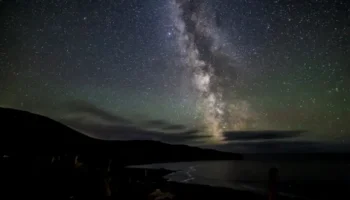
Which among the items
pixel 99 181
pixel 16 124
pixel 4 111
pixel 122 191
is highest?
pixel 4 111

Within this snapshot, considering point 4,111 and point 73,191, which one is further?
point 4,111

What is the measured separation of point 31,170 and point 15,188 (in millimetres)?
1194

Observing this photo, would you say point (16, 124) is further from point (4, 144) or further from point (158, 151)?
point (158, 151)

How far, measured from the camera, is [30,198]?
35.9 ft

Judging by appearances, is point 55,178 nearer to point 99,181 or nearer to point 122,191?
point 99,181

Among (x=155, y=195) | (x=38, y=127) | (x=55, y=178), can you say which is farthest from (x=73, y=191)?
(x=38, y=127)

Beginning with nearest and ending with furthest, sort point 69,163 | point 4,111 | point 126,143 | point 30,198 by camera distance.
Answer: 1. point 30,198
2. point 69,163
3. point 4,111
4. point 126,143

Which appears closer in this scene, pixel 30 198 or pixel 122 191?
pixel 30 198

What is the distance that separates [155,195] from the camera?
13828mm

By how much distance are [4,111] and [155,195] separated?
116 metres

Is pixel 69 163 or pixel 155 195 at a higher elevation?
pixel 69 163

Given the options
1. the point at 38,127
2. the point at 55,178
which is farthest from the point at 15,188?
the point at 38,127

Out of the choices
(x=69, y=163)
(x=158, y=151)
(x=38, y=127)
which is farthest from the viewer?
(x=158, y=151)

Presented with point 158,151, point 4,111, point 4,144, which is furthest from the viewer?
point 158,151
